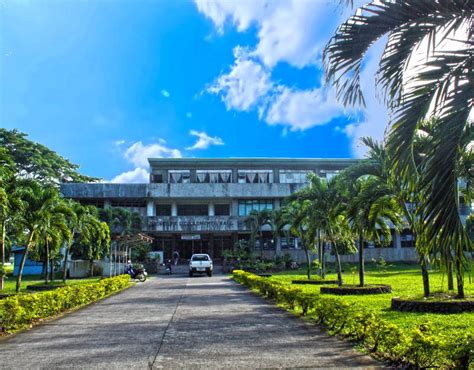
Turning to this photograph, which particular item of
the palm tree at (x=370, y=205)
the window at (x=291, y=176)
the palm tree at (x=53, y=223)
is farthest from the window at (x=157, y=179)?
the palm tree at (x=370, y=205)

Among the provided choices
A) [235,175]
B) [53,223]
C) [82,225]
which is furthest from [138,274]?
[235,175]

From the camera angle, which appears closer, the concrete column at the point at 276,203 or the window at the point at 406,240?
the concrete column at the point at 276,203

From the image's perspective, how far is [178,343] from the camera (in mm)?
7402

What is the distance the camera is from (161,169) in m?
53.1

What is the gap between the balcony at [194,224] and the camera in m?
47.6

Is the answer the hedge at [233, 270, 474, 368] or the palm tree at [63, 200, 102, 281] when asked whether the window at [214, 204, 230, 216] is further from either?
the hedge at [233, 270, 474, 368]

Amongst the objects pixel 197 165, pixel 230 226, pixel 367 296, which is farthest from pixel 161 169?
pixel 367 296

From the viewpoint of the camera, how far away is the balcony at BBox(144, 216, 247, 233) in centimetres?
4759

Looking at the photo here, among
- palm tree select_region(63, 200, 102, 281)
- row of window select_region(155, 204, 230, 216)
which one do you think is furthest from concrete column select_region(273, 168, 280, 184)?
palm tree select_region(63, 200, 102, 281)

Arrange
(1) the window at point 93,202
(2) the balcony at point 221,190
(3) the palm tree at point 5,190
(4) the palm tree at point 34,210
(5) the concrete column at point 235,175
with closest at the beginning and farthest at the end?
1. (3) the palm tree at point 5,190
2. (4) the palm tree at point 34,210
3. (2) the balcony at point 221,190
4. (1) the window at point 93,202
5. (5) the concrete column at point 235,175

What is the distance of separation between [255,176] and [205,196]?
719 cm

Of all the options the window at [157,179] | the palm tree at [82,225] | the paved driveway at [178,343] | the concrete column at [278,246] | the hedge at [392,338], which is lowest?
the paved driveway at [178,343]

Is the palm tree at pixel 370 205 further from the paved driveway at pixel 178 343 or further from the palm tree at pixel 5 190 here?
the palm tree at pixel 5 190

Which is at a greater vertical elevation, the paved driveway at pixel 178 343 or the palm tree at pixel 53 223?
the palm tree at pixel 53 223
